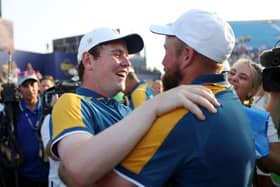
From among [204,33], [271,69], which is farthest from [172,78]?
[271,69]

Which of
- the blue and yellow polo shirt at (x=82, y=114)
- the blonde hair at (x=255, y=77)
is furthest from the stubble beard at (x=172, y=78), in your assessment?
the blonde hair at (x=255, y=77)

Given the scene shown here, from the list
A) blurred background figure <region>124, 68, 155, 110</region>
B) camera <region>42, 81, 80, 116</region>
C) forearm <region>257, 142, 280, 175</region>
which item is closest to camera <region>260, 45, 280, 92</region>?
→ forearm <region>257, 142, 280, 175</region>

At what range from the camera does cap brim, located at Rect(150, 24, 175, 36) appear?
1.47 meters

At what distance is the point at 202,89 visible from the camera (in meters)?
1.30

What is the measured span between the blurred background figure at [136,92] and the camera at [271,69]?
1.43 meters

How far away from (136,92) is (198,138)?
272cm

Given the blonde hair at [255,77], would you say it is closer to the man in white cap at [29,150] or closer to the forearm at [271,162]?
the forearm at [271,162]

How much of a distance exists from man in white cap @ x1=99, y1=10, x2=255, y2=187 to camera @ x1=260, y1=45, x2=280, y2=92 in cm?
105

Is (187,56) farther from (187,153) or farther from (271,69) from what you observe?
(271,69)

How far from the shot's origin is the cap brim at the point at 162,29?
147 cm

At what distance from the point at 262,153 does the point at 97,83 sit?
0.94 metres

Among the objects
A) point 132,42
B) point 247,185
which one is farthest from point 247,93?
point 247,185

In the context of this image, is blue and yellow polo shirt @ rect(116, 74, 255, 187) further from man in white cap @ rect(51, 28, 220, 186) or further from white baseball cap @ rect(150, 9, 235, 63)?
white baseball cap @ rect(150, 9, 235, 63)

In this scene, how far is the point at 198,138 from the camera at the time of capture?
122cm
